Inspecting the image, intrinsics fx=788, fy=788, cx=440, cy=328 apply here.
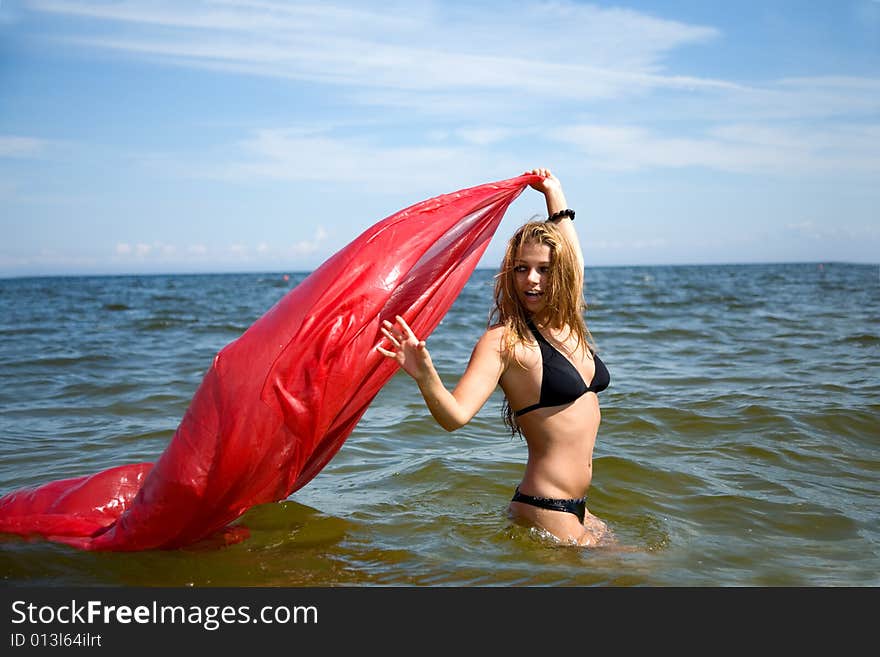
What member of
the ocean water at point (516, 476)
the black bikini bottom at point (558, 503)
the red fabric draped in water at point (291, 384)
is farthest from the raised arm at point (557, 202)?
the ocean water at point (516, 476)

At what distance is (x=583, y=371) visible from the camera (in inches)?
178

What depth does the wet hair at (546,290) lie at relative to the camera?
4281mm

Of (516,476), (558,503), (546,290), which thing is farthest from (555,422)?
(516,476)

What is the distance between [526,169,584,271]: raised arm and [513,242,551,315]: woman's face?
1.32ft

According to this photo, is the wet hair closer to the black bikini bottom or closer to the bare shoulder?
the bare shoulder

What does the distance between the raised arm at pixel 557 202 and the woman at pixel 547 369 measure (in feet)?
0.06

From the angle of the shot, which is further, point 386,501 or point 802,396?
point 802,396

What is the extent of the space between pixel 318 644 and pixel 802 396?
24.7 feet

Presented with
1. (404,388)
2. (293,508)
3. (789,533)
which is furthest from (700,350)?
(293,508)

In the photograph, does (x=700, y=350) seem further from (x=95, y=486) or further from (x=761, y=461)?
(x=95, y=486)

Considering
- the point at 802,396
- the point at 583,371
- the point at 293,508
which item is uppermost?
the point at 583,371

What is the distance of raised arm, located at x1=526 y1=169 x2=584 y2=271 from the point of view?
4.71m

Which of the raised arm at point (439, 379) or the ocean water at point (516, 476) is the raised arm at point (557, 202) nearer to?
the raised arm at point (439, 379)

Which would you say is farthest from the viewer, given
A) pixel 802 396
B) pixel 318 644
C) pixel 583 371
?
pixel 802 396
